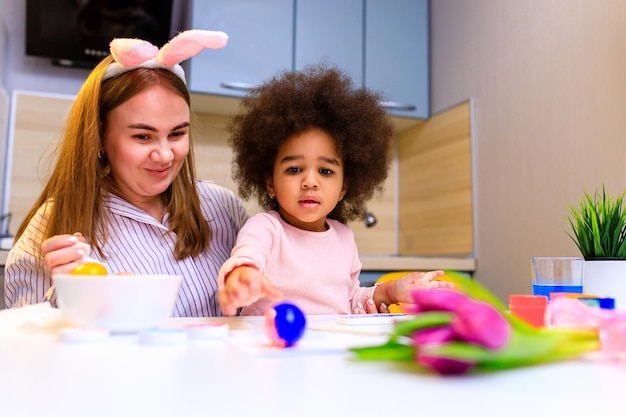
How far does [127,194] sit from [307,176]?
42 centimetres

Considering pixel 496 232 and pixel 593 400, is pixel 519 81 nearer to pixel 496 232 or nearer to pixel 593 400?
pixel 496 232

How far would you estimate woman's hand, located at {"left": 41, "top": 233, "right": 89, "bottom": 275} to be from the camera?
0.87m

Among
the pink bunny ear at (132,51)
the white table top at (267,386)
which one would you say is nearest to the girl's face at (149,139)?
the pink bunny ear at (132,51)

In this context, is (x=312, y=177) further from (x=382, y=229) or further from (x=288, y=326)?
(x=382, y=229)

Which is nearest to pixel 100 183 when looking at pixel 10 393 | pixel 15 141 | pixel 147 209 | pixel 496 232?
pixel 147 209

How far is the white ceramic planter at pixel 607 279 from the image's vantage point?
1.12 meters

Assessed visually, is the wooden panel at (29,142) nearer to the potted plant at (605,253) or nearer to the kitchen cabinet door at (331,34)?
the kitchen cabinet door at (331,34)

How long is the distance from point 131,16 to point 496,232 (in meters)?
1.77

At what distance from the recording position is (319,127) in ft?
4.05

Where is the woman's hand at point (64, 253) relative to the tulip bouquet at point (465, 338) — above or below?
above

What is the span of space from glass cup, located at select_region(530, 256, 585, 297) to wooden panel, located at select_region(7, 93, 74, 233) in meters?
2.06

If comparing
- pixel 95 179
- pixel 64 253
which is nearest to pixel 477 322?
pixel 64 253

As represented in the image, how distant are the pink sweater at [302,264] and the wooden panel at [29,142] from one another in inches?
64.1

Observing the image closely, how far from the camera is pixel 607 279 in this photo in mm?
1134
